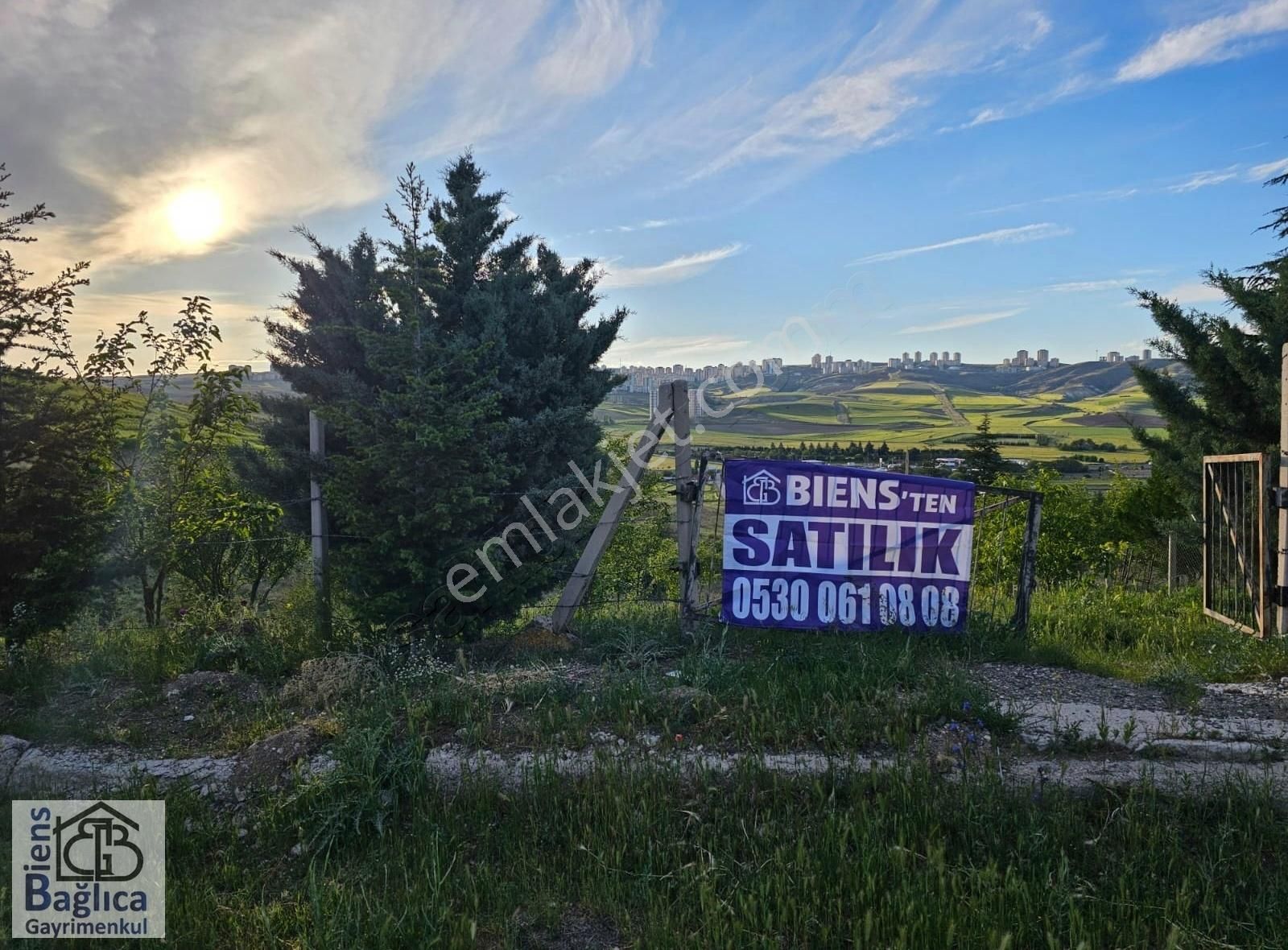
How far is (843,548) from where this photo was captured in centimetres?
674

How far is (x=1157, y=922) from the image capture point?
2980 millimetres

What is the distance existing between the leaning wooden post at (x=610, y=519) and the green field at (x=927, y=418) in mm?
8543

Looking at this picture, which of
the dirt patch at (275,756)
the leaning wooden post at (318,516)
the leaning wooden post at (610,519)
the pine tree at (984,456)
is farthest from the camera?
the pine tree at (984,456)

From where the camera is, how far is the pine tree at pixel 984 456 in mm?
26680

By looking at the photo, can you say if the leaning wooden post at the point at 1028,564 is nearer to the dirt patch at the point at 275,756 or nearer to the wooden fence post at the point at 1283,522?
the wooden fence post at the point at 1283,522

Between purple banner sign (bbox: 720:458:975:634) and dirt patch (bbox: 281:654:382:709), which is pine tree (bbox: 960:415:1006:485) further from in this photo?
dirt patch (bbox: 281:654:382:709)

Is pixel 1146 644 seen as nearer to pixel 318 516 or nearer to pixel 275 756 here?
pixel 275 756

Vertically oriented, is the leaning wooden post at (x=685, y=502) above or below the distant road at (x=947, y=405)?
below

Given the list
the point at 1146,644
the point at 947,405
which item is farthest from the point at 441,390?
the point at 947,405

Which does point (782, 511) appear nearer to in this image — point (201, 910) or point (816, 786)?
point (816, 786)

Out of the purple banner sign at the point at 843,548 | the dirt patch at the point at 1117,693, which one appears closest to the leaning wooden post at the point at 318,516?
the purple banner sign at the point at 843,548

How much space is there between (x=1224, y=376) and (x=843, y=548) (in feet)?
30.4

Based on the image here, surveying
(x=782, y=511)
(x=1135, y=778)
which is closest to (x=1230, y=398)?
(x=782, y=511)

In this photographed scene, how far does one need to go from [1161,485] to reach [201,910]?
22.1 m
